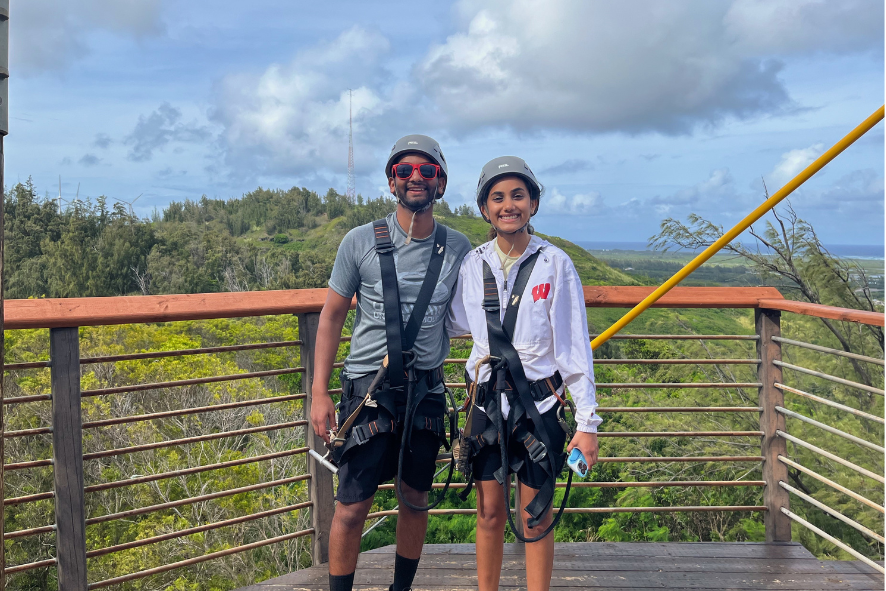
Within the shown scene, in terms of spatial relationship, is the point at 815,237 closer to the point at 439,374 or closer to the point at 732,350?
the point at 732,350

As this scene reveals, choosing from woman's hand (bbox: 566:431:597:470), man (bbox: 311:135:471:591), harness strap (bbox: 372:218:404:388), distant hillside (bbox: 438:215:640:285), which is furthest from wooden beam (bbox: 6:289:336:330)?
distant hillside (bbox: 438:215:640:285)

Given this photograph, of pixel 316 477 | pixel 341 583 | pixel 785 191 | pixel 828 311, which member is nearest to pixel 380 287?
pixel 341 583

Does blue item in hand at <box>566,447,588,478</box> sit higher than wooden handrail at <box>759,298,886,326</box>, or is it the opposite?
wooden handrail at <box>759,298,886,326</box>

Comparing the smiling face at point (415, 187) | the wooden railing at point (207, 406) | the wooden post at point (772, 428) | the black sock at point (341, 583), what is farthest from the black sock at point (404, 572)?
the wooden post at point (772, 428)

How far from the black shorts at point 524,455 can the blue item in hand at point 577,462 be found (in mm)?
88

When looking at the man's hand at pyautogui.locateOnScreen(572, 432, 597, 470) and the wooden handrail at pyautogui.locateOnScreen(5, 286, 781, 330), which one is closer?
the man's hand at pyautogui.locateOnScreen(572, 432, 597, 470)

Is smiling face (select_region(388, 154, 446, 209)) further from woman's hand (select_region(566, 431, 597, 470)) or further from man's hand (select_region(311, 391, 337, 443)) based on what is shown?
woman's hand (select_region(566, 431, 597, 470))

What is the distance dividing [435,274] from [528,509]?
2.58ft

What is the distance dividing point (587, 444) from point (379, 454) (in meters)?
0.69

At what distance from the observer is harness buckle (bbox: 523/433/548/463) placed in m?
2.07

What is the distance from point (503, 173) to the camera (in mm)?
2117

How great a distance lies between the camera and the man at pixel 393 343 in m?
2.24

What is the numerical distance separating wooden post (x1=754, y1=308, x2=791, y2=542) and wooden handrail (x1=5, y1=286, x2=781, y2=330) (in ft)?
0.85

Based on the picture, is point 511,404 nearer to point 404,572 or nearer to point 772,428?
point 404,572
